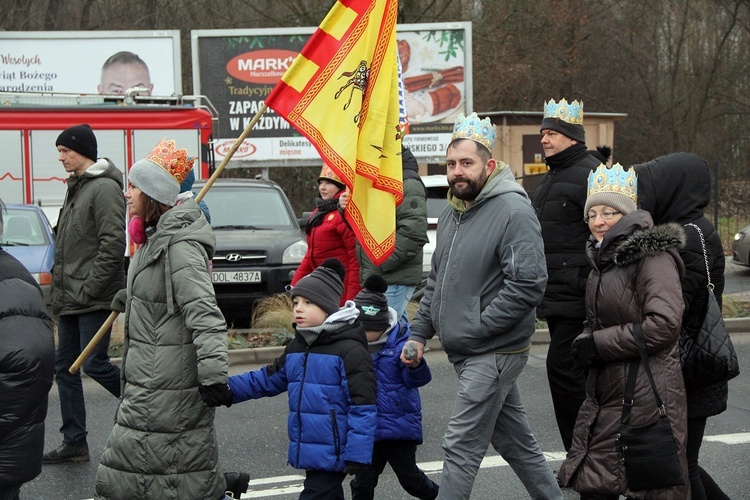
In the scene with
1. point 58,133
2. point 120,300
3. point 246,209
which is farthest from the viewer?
point 58,133

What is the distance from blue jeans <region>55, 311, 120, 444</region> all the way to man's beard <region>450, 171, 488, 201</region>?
2.56 metres

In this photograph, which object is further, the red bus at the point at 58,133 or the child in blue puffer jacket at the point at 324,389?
the red bus at the point at 58,133

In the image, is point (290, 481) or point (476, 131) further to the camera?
point (290, 481)

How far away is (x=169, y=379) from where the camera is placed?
14.9ft

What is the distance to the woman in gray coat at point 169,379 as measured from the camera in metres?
4.51

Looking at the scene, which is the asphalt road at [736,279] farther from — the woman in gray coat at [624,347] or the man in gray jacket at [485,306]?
the woman in gray coat at [624,347]

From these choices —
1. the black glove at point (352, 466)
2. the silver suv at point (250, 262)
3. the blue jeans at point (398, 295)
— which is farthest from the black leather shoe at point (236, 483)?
the silver suv at point (250, 262)

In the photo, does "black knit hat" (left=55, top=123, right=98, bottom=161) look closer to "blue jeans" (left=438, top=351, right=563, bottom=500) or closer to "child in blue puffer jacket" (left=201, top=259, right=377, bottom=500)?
"child in blue puffer jacket" (left=201, top=259, right=377, bottom=500)

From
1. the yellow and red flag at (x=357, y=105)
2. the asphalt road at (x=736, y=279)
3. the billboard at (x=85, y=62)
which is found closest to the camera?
the yellow and red flag at (x=357, y=105)

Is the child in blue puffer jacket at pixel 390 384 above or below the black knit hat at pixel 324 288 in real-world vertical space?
below

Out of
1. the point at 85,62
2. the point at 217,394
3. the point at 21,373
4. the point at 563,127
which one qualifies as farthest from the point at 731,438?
the point at 85,62

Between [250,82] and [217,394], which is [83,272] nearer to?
Answer: [217,394]

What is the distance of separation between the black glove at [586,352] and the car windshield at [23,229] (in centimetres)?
893

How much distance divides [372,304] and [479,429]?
30.1 inches
